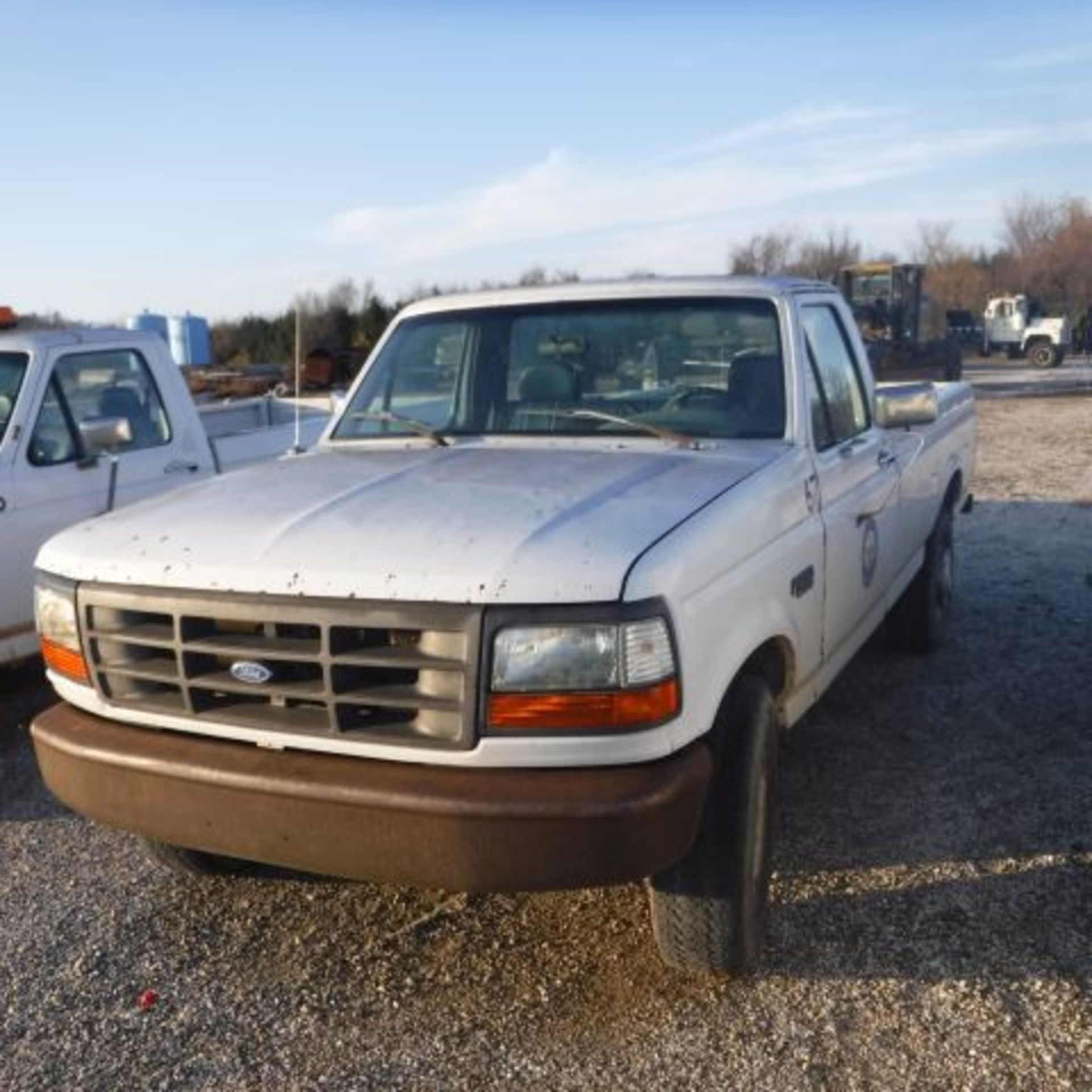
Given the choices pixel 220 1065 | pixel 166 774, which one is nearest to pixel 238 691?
pixel 166 774

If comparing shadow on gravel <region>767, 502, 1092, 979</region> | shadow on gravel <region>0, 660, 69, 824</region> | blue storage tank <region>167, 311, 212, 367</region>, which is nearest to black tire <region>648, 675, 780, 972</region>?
shadow on gravel <region>767, 502, 1092, 979</region>

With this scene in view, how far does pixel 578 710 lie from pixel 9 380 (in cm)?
424

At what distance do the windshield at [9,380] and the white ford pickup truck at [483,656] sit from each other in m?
2.44

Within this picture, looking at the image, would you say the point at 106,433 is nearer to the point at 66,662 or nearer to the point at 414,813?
the point at 66,662

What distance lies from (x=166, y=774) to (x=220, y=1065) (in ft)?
2.47

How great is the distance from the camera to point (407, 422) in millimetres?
4262

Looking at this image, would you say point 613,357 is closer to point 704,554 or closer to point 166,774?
point 704,554

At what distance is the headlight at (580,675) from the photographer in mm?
2574

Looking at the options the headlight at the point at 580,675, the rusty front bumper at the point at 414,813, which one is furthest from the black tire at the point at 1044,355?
the headlight at the point at 580,675

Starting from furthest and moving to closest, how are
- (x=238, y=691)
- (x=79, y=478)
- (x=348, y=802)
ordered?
1. (x=79, y=478)
2. (x=238, y=691)
3. (x=348, y=802)

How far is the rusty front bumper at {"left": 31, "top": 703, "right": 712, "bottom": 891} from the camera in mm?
2559

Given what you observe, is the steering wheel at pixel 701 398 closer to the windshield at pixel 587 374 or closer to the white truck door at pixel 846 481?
the windshield at pixel 587 374

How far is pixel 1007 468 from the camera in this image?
1402 centimetres

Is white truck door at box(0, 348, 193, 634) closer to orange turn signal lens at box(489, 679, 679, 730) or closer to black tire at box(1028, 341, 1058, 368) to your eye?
orange turn signal lens at box(489, 679, 679, 730)
